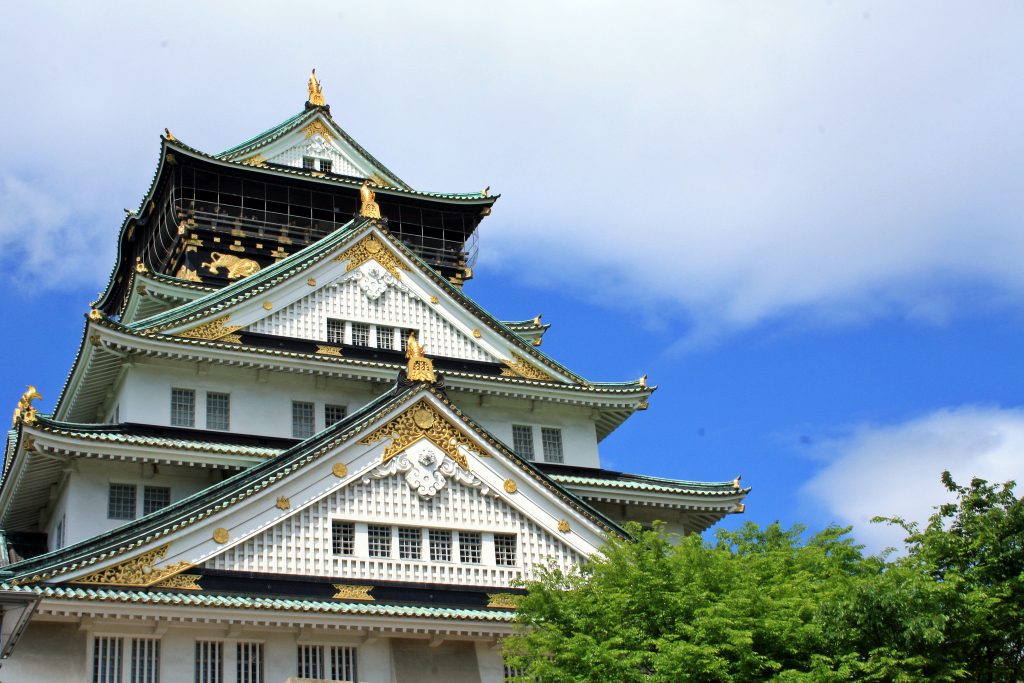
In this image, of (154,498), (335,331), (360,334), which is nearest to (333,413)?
(335,331)

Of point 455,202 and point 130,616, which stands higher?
point 455,202

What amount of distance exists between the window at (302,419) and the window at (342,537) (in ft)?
19.7

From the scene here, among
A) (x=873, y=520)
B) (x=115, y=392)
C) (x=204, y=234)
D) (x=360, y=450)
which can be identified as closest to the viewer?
(x=873, y=520)

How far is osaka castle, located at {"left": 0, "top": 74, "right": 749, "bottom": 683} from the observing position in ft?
82.2

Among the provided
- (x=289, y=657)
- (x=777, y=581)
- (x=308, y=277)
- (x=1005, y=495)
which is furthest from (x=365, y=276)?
(x=1005, y=495)

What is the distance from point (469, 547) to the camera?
28.7 m

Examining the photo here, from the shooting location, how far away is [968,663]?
23.5m

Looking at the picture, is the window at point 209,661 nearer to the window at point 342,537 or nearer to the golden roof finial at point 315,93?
the window at point 342,537

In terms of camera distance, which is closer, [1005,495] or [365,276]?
[1005,495]

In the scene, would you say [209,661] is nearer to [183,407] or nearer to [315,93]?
[183,407]

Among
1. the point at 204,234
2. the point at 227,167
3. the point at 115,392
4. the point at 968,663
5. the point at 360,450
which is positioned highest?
the point at 227,167

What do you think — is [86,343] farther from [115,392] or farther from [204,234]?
[204,234]

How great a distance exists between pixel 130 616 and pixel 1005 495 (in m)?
17.2

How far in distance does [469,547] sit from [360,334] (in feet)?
30.2
